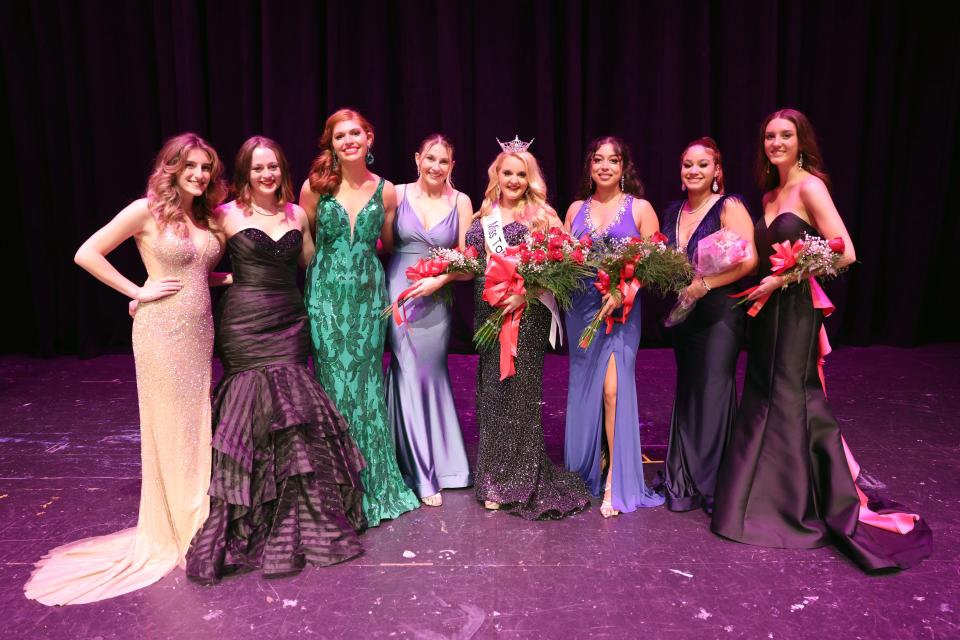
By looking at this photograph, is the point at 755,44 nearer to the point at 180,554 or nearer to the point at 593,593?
the point at 593,593

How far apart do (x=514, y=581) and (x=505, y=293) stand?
3.79 ft

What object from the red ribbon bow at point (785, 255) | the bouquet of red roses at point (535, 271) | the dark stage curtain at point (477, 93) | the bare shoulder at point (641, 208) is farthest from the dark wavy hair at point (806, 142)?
the dark stage curtain at point (477, 93)

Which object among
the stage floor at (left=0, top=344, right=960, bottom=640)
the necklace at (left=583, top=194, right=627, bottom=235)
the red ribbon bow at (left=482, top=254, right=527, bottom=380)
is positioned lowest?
the stage floor at (left=0, top=344, right=960, bottom=640)

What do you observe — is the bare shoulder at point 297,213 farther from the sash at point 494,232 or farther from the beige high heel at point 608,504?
the beige high heel at point 608,504

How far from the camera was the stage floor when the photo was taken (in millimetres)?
2500

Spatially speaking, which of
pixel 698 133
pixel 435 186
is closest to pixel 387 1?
pixel 698 133

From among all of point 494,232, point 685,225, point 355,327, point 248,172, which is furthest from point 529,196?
point 248,172

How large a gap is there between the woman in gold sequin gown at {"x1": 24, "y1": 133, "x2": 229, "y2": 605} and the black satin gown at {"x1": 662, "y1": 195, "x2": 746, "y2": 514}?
204cm

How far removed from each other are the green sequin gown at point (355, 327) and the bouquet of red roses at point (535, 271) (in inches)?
21.0

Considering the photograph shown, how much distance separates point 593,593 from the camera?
2.70 meters

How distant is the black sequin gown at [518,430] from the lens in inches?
133

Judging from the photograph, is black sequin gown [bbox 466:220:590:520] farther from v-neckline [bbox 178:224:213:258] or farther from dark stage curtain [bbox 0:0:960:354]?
dark stage curtain [bbox 0:0:960:354]

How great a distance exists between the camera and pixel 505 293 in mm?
3223

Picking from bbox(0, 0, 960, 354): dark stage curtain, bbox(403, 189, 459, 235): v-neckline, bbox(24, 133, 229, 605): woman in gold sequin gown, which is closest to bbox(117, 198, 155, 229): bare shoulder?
bbox(24, 133, 229, 605): woman in gold sequin gown
